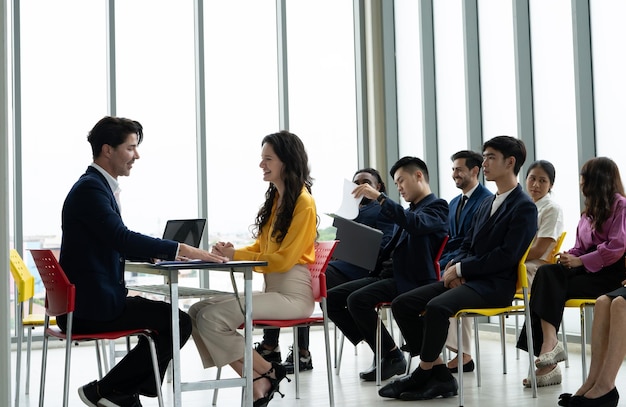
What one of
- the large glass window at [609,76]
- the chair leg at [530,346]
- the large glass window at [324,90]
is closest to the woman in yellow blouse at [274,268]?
the chair leg at [530,346]

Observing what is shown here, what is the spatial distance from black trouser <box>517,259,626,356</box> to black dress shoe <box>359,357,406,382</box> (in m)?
0.75

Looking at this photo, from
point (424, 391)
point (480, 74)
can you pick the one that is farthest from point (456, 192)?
point (424, 391)

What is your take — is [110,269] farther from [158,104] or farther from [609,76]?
[158,104]

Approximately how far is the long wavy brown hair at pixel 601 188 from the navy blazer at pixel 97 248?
7.34 feet

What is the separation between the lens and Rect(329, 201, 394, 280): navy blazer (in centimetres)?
514

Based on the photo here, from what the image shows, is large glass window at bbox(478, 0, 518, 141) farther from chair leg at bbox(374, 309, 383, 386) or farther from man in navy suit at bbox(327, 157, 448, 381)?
chair leg at bbox(374, 309, 383, 386)

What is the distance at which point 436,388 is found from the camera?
391cm

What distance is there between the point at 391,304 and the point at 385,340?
1.69 ft

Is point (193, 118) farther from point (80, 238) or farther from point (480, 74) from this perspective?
point (80, 238)

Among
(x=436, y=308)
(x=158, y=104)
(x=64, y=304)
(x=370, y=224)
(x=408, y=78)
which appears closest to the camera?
(x=64, y=304)

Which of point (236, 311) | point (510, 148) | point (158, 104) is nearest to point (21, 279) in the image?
point (236, 311)

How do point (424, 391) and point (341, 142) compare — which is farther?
point (341, 142)

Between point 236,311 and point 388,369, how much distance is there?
148 cm

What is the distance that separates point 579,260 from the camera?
413cm
